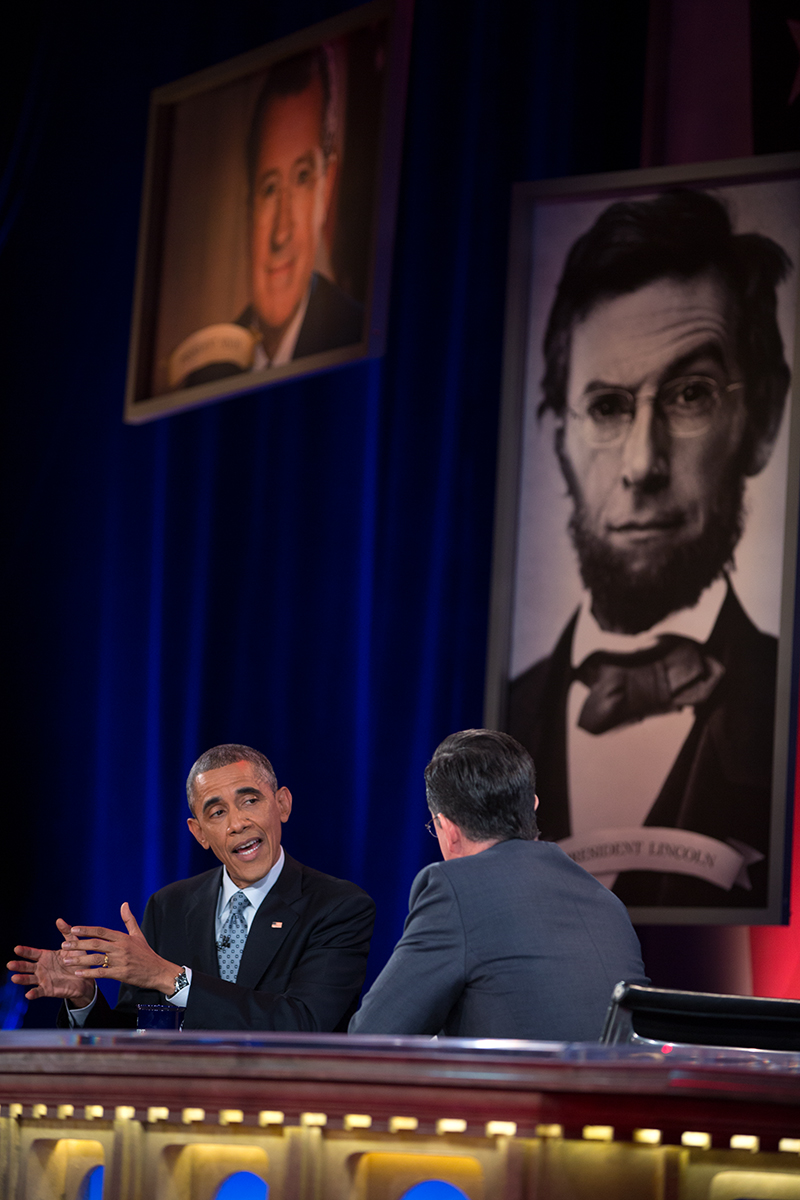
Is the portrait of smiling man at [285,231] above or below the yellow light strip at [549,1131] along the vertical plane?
above

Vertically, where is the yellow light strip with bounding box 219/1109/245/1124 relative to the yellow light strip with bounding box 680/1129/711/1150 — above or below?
below

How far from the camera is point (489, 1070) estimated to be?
100 cm

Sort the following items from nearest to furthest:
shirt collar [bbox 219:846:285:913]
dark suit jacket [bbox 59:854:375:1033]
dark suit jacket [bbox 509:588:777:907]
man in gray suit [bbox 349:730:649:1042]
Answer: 1. man in gray suit [bbox 349:730:649:1042]
2. dark suit jacket [bbox 59:854:375:1033]
3. shirt collar [bbox 219:846:285:913]
4. dark suit jacket [bbox 509:588:777:907]

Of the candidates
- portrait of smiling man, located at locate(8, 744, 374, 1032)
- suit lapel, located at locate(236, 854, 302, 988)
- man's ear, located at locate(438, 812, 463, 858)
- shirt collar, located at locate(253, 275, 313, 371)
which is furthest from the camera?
shirt collar, located at locate(253, 275, 313, 371)

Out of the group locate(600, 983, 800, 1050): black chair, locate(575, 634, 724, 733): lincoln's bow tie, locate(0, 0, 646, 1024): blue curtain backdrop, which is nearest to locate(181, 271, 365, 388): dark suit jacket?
locate(0, 0, 646, 1024): blue curtain backdrop

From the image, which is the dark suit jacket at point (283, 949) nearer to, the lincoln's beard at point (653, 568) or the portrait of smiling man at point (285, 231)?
the lincoln's beard at point (653, 568)

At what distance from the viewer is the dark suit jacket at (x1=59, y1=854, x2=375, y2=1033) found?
221 cm

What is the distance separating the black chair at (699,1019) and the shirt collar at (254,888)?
118 centimetres

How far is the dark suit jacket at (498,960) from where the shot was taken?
→ 5.39 feet

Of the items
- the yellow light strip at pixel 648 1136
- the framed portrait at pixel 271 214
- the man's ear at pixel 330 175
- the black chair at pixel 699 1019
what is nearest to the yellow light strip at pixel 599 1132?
the yellow light strip at pixel 648 1136

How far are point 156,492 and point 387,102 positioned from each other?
1.30 m

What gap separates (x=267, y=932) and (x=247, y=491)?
6.30 feet

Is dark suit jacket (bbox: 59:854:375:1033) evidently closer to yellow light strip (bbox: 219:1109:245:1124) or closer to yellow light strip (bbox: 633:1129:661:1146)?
yellow light strip (bbox: 219:1109:245:1124)

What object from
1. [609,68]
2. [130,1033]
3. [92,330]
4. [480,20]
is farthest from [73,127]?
[130,1033]
